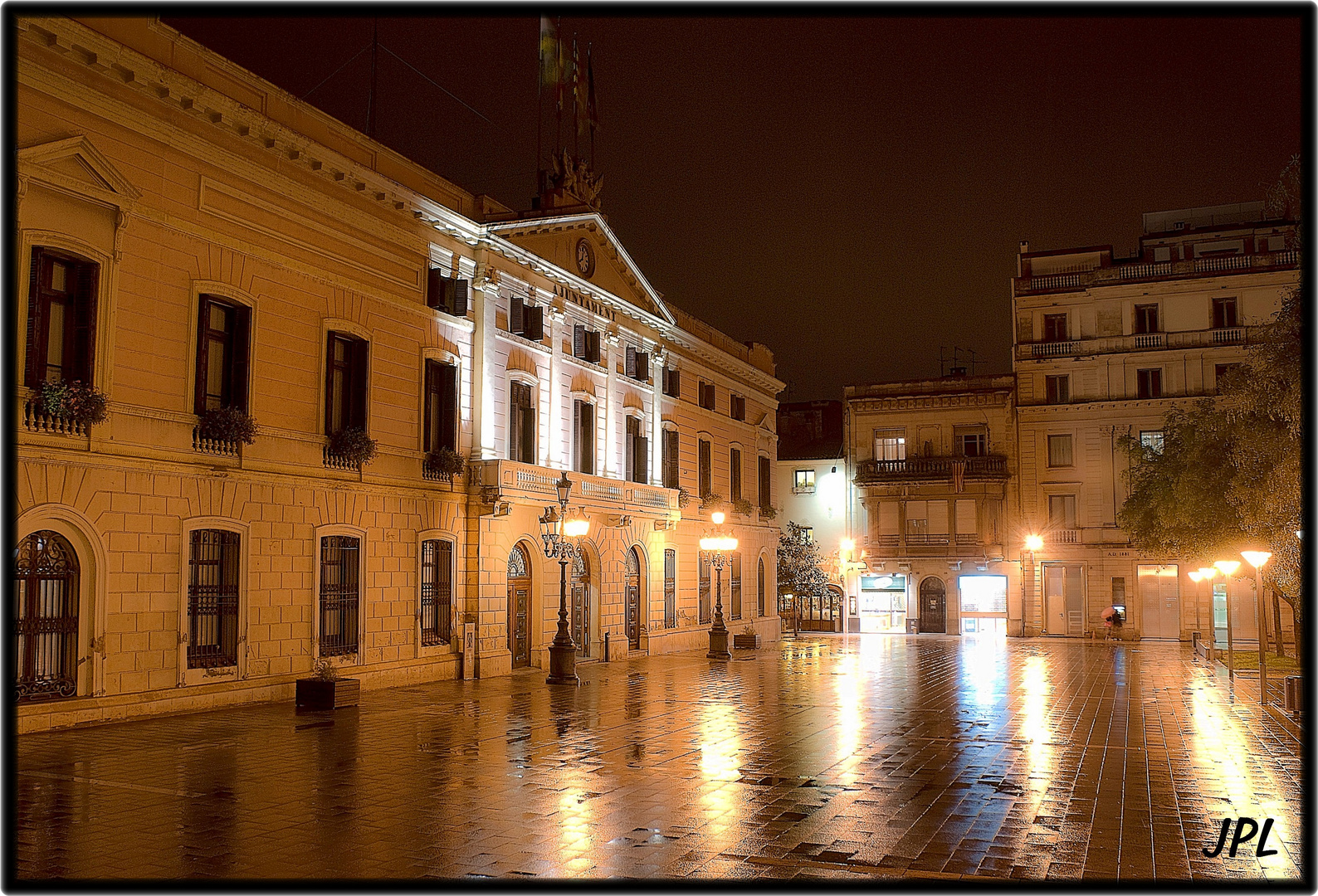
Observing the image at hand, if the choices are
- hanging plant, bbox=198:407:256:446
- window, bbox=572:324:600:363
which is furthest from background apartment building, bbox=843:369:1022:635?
hanging plant, bbox=198:407:256:446

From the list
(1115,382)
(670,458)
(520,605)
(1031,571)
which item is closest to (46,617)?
(520,605)

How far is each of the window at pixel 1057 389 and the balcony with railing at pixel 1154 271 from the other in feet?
13.2

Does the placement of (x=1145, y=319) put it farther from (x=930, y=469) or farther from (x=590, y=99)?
(x=590, y=99)

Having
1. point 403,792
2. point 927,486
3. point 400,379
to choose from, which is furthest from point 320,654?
point 927,486

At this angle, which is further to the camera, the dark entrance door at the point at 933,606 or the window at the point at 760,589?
the dark entrance door at the point at 933,606

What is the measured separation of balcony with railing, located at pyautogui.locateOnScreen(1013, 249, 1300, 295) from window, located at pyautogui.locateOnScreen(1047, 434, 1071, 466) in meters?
6.77

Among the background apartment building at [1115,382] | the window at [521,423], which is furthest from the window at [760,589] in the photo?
the window at [521,423]

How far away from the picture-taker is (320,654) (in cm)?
2012

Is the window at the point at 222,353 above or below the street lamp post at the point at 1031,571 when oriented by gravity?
above

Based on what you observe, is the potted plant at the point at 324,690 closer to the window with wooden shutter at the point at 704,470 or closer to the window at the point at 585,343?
the window at the point at 585,343

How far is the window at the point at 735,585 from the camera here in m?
40.2

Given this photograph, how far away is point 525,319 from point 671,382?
9588 mm

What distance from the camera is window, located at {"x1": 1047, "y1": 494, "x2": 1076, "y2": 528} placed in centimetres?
4778

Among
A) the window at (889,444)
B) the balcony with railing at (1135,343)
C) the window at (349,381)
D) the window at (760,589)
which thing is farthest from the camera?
the window at (889,444)
